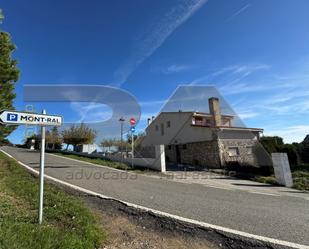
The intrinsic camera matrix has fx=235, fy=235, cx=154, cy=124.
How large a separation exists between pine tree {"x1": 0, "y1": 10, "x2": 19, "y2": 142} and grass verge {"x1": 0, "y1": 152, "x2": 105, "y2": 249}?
27.4 ft

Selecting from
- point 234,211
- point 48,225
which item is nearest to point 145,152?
point 234,211

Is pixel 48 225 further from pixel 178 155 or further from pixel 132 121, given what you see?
pixel 178 155

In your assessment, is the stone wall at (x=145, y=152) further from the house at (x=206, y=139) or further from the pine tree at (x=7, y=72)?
the pine tree at (x=7, y=72)

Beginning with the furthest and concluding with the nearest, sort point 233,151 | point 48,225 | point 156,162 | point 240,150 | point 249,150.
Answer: point 249,150, point 240,150, point 233,151, point 156,162, point 48,225

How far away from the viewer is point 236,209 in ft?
21.3

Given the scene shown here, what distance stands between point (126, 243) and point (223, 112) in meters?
25.2

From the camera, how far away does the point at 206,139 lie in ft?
72.4

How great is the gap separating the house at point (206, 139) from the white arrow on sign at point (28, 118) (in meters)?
18.0

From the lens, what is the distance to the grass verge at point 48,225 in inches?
140

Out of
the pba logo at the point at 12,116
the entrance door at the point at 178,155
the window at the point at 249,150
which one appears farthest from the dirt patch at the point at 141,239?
the window at the point at 249,150

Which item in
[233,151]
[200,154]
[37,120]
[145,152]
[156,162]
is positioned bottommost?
[156,162]

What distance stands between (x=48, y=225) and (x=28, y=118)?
2.05 metres

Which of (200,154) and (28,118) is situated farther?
(200,154)

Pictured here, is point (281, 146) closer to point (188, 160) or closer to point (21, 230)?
point (188, 160)
